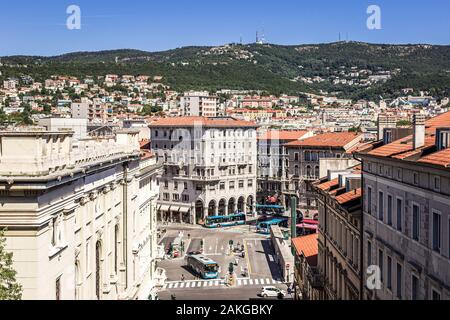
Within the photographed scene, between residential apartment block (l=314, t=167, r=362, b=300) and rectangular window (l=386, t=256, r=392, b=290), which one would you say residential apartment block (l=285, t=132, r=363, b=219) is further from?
rectangular window (l=386, t=256, r=392, b=290)

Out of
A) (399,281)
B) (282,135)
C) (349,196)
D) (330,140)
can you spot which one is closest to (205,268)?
(349,196)

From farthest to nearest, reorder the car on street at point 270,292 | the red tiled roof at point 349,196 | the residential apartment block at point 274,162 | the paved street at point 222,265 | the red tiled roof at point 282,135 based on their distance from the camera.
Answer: the red tiled roof at point 282,135, the residential apartment block at point 274,162, the paved street at point 222,265, the car on street at point 270,292, the red tiled roof at point 349,196

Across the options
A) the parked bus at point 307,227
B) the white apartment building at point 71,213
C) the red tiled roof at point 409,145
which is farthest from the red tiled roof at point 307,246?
the parked bus at point 307,227

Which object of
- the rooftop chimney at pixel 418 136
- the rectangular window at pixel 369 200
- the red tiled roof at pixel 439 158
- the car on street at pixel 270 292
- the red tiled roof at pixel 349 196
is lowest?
the car on street at pixel 270 292

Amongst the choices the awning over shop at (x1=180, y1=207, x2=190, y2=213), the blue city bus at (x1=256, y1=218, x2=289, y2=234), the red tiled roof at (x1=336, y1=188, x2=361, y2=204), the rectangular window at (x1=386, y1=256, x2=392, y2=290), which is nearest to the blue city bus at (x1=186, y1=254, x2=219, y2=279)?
the blue city bus at (x1=256, y1=218, x2=289, y2=234)

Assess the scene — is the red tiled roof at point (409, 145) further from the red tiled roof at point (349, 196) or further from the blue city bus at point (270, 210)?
the blue city bus at point (270, 210)
